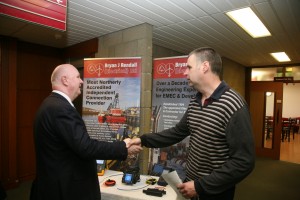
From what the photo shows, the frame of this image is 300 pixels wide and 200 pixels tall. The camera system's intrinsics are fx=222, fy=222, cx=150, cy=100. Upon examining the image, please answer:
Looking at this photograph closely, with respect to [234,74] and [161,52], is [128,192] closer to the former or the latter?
[161,52]

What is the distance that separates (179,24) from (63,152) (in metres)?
2.44

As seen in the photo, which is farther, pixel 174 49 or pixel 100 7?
pixel 174 49

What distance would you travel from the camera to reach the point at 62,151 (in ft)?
4.80

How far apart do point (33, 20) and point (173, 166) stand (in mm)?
2224

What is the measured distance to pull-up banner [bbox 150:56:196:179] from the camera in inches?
111

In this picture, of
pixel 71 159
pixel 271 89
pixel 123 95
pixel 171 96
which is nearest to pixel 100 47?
pixel 123 95

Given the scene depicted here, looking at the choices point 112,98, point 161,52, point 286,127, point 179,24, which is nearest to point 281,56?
point 161,52

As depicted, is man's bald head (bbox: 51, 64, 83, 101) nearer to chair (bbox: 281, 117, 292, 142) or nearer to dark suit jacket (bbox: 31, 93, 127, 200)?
dark suit jacket (bbox: 31, 93, 127, 200)

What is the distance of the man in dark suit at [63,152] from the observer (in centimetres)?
142

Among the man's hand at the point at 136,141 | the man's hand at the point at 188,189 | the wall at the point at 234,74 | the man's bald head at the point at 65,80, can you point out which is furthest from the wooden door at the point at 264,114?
the man's bald head at the point at 65,80

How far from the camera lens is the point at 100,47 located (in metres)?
3.84

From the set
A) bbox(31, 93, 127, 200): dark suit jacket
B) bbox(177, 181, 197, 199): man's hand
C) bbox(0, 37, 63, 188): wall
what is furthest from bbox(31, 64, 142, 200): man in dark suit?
bbox(0, 37, 63, 188): wall

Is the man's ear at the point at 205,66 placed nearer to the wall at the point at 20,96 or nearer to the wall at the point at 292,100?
the wall at the point at 20,96

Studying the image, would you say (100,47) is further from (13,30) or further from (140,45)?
(13,30)
